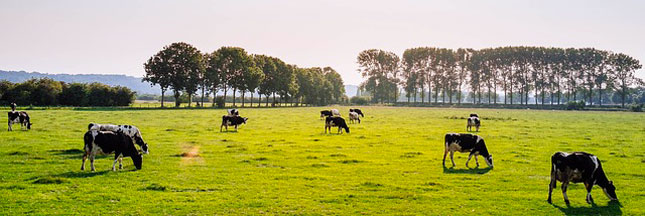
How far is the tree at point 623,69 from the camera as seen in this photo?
12650cm

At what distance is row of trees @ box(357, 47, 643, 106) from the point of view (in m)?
130

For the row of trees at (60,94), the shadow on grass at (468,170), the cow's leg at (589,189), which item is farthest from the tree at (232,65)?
the cow's leg at (589,189)

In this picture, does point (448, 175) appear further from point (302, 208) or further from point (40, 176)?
point (40, 176)

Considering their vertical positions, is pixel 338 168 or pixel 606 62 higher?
pixel 606 62

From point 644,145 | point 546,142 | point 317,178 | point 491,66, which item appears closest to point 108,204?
point 317,178

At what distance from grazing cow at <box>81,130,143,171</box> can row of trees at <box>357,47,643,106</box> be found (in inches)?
5285

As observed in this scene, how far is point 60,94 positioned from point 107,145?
3168 inches

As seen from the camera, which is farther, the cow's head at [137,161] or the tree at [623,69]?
the tree at [623,69]

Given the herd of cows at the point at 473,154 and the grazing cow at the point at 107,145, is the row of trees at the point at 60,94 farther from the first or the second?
the grazing cow at the point at 107,145

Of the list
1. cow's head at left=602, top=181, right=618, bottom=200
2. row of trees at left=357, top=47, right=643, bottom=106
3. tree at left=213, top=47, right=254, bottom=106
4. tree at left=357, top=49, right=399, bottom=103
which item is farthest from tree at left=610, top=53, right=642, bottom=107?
cow's head at left=602, top=181, right=618, bottom=200

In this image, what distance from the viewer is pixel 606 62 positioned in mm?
129375

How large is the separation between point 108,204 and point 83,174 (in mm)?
4929

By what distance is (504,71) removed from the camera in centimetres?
14175

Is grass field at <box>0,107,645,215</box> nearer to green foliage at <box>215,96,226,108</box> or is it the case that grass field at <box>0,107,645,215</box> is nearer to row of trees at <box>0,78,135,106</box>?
row of trees at <box>0,78,135,106</box>
